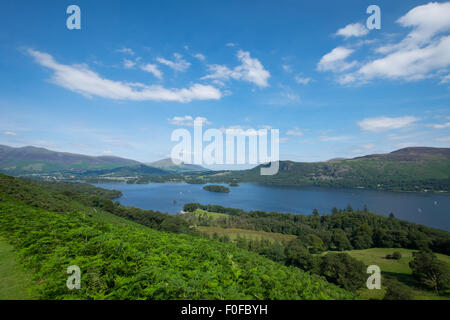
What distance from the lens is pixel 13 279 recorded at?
7.04 metres

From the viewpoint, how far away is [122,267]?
24.0 feet

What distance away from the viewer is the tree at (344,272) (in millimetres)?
26078

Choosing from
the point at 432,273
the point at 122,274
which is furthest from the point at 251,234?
the point at 122,274

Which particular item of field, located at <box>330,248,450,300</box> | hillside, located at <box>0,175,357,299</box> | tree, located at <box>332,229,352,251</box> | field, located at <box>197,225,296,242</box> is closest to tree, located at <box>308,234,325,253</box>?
tree, located at <box>332,229,352,251</box>

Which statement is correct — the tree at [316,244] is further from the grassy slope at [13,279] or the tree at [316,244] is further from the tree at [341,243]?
the grassy slope at [13,279]

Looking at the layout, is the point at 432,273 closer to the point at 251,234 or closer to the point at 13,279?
the point at 13,279

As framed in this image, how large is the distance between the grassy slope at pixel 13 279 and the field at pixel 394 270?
31241 millimetres

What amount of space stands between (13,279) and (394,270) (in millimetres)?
52557

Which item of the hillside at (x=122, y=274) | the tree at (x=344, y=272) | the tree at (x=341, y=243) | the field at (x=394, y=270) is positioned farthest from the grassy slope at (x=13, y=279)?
the tree at (x=341, y=243)
